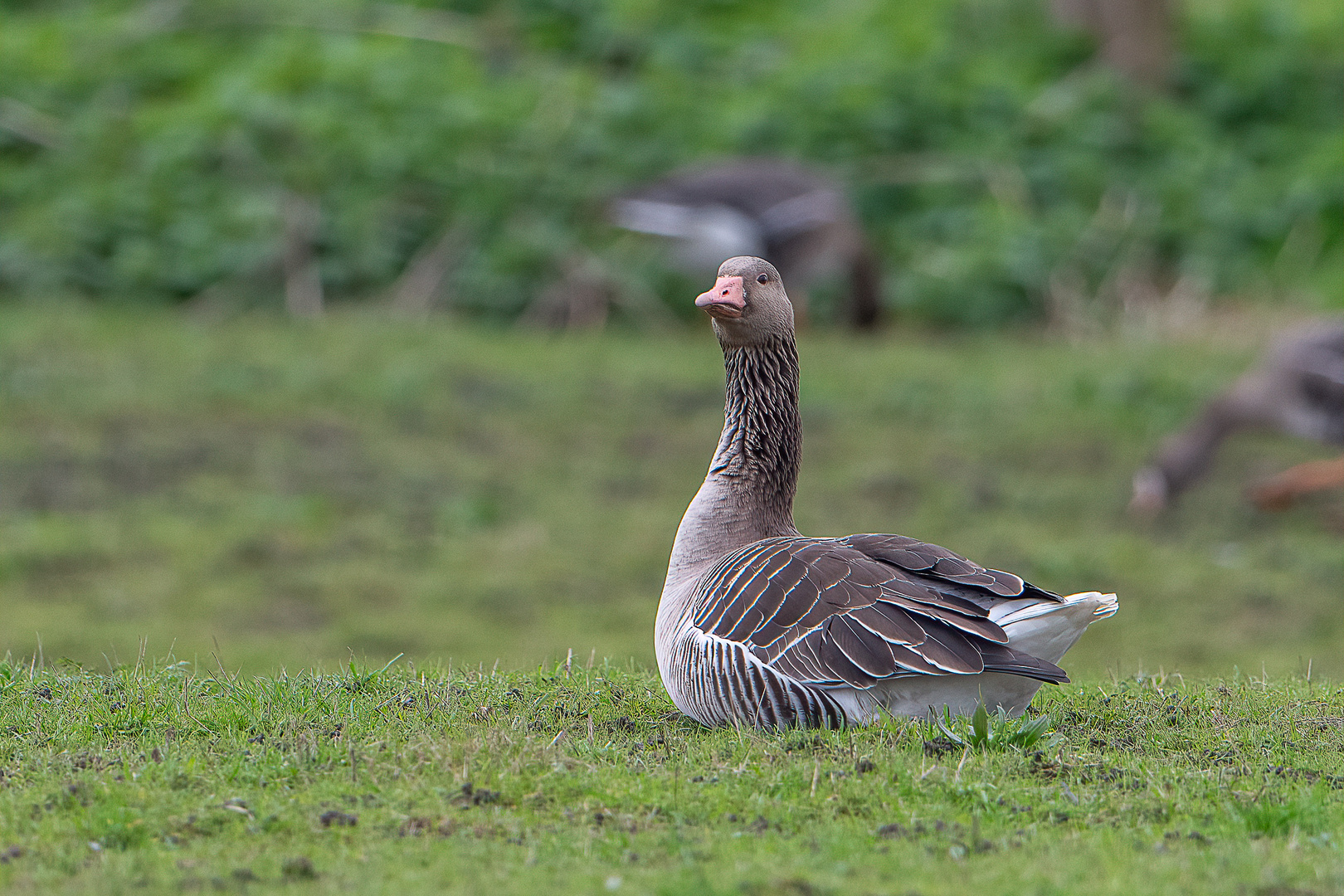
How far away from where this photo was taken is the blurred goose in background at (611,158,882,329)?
17.2 metres

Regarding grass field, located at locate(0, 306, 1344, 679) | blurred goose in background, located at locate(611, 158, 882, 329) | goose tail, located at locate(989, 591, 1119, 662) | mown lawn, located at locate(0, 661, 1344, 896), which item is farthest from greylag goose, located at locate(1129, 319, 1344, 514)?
goose tail, located at locate(989, 591, 1119, 662)

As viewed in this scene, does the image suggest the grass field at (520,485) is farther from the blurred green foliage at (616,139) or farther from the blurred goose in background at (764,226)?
the blurred green foliage at (616,139)

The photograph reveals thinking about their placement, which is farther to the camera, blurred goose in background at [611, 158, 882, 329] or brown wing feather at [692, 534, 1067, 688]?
blurred goose in background at [611, 158, 882, 329]

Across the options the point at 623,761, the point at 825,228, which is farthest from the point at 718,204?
the point at 623,761

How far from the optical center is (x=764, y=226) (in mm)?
17125

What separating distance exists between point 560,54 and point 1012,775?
704 inches

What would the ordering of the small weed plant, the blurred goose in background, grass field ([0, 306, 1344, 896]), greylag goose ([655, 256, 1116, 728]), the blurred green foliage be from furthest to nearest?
the blurred green foliage → the blurred goose in background → greylag goose ([655, 256, 1116, 728]) → the small weed plant → grass field ([0, 306, 1344, 896])

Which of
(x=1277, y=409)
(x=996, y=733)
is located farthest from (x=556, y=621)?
(x=1277, y=409)

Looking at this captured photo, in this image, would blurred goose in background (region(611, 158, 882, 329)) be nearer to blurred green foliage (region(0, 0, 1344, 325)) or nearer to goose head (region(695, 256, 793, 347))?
blurred green foliage (region(0, 0, 1344, 325))

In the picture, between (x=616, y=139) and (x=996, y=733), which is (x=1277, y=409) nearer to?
(x=616, y=139)

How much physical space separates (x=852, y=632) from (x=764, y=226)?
1208 centimetres

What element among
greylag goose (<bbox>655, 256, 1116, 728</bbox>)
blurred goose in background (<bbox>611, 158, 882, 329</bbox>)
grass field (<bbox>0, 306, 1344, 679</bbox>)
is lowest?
grass field (<bbox>0, 306, 1344, 679</bbox>)

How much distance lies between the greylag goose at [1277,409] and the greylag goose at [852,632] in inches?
299

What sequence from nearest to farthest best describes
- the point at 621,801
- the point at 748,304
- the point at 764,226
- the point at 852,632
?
the point at 621,801 → the point at 852,632 → the point at 748,304 → the point at 764,226
